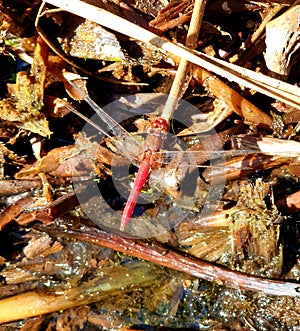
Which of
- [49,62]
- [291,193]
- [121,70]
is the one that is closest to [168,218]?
[291,193]

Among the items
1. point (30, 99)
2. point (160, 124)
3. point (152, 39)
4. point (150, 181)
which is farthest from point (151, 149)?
point (30, 99)

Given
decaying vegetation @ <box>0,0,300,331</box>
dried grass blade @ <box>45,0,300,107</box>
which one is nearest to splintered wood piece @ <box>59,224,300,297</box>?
decaying vegetation @ <box>0,0,300,331</box>

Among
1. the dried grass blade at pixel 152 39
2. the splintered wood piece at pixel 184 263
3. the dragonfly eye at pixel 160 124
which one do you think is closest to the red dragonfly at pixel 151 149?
the dragonfly eye at pixel 160 124

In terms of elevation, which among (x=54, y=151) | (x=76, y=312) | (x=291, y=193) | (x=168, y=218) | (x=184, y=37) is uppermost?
(x=184, y=37)

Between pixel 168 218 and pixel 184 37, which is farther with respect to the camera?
pixel 168 218

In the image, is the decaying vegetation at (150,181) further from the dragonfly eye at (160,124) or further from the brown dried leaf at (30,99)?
the dragonfly eye at (160,124)

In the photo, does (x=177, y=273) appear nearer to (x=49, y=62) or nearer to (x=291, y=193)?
(x=291, y=193)

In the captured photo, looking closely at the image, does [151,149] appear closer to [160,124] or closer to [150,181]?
[160,124]

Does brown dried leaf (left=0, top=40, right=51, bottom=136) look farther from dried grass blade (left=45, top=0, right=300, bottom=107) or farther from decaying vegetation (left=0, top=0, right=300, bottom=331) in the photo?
dried grass blade (left=45, top=0, right=300, bottom=107)
